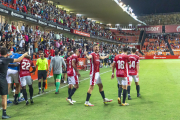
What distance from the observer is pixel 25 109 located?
6871 mm

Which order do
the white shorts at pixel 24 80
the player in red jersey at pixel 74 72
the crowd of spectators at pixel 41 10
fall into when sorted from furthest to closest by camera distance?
the crowd of spectators at pixel 41 10 < the player in red jersey at pixel 74 72 < the white shorts at pixel 24 80

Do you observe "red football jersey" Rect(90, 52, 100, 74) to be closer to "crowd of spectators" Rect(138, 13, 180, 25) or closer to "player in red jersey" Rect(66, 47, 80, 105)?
"player in red jersey" Rect(66, 47, 80, 105)

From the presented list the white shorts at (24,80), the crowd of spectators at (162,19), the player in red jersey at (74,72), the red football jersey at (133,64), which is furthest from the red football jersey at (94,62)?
the crowd of spectators at (162,19)

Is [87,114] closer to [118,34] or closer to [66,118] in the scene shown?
[66,118]

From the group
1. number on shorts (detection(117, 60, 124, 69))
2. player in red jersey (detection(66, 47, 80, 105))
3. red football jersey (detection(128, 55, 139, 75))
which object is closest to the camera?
number on shorts (detection(117, 60, 124, 69))

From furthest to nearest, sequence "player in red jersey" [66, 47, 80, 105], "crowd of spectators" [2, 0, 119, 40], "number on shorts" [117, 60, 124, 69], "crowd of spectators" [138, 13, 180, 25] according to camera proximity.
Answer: "crowd of spectators" [138, 13, 180, 25]
"crowd of spectators" [2, 0, 119, 40]
"player in red jersey" [66, 47, 80, 105]
"number on shorts" [117, 60, 124, 69]

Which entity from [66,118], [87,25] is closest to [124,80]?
[66,118]

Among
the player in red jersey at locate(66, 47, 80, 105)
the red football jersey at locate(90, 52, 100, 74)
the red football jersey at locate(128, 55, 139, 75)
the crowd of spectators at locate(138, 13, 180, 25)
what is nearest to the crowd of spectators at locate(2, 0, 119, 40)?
the player in red jersey at locate(66, 47, 80, 105)

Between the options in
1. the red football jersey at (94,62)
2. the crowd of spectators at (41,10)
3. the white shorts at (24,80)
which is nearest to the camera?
the red football jersey at (94,62)

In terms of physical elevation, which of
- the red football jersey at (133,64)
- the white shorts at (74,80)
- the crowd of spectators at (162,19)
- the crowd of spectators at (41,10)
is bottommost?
the white shorts at (74,80)

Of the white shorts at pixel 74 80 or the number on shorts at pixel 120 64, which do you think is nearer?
the number on shorts at pixel 120 64

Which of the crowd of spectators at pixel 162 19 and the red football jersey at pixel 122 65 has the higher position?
the crowd of spectators at pixel 162 19

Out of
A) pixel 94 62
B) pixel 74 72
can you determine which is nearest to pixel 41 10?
pixel 74 72

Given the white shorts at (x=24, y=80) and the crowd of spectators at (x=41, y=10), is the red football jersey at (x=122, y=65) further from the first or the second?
the crowd of spectators at (x=41, y=10)
